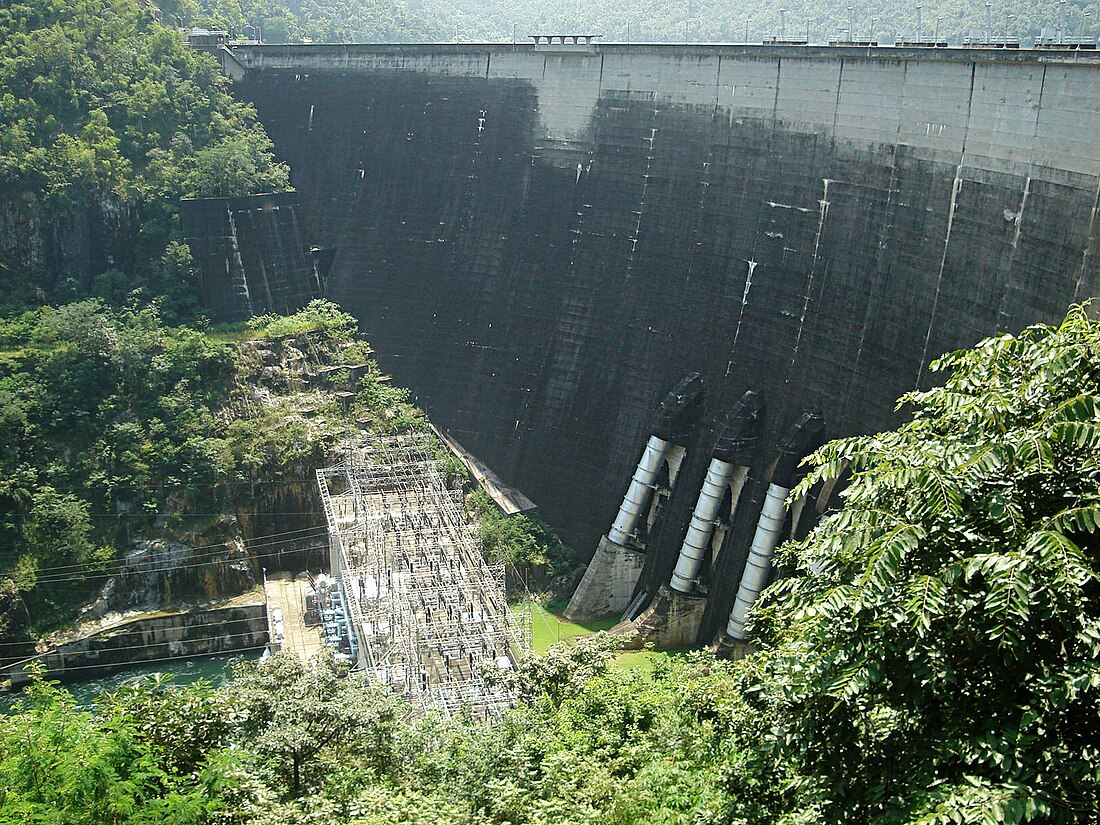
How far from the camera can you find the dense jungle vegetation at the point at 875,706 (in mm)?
9102

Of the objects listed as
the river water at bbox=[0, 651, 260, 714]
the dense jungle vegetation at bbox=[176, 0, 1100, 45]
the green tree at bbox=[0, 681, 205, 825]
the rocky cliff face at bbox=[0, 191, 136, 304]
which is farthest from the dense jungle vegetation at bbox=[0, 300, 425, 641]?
the dense jungle vegetation at bbox=[176, 0, 1100, 45]

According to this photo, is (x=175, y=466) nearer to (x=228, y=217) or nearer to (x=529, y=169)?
(x=228, y=217)

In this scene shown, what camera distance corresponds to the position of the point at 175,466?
30891 millimetres

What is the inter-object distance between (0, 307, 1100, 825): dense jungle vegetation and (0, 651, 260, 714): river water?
1339cm

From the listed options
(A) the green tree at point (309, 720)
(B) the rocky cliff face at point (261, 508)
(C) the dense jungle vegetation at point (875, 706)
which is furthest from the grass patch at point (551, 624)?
(C) the dense jungle vegetation at point (875, 706)

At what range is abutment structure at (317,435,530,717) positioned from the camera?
23.5m

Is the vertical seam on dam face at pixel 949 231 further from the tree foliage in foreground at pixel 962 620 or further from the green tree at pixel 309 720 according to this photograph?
the tree foliage in foreground at pixel 962 620

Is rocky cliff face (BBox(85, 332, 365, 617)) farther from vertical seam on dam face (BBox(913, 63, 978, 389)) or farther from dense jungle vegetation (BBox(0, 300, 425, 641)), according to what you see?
vertical seam on dam face (BBox(913, 63, 978, 389))

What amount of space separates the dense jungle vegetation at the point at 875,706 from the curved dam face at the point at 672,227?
10.1 meters

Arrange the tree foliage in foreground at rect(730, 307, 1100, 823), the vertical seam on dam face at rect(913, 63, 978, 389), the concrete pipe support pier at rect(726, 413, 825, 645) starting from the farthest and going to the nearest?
the concrete pipe support pier at rect(726, 413, 825, 645) < the vertical seam on dam face at rect(913, 63, 978, 389) < the tree foliage in foreground at rect(730, 307, 1100, 823)

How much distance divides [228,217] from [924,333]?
2185cm

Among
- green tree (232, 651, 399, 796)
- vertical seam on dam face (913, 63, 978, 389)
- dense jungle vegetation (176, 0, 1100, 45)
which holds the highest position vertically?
dense jungle vegetation (176, 0, 1100, 45)

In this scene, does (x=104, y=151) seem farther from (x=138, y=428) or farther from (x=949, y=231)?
(x=949, y=231)

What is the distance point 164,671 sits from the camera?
94.8ft
